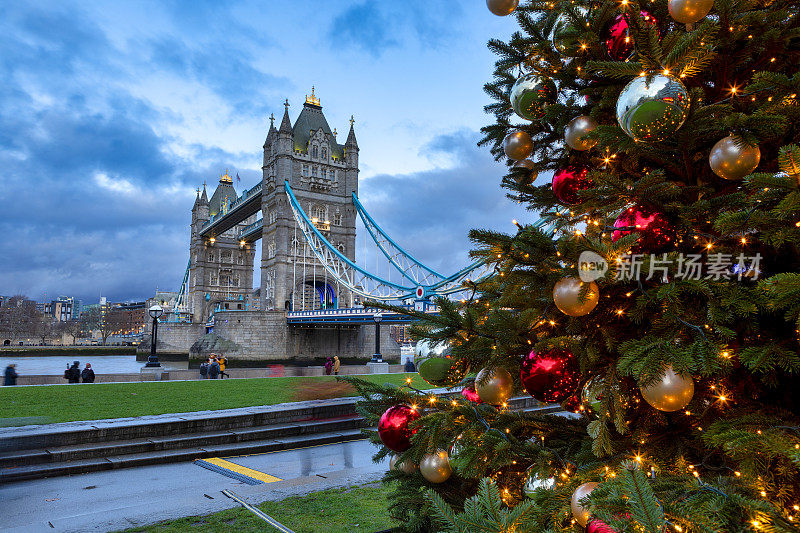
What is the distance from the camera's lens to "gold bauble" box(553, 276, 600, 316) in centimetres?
184

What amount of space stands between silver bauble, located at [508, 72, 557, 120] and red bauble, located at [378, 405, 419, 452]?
1.65 metres

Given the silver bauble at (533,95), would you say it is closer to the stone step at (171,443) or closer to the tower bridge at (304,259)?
the stone step at (171,443)

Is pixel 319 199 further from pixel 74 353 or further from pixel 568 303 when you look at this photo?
pixel 568 303

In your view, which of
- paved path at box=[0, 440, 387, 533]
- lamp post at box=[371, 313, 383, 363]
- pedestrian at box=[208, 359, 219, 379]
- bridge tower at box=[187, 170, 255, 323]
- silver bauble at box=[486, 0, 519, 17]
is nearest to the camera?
silver bauble at box=[486, 0, 519, 17]

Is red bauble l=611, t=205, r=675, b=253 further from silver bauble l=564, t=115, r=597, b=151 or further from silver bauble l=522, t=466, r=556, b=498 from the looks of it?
silver bauble l=522, t=466, r=556, b=498

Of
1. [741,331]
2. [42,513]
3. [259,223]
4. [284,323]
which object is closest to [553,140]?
[741,331]

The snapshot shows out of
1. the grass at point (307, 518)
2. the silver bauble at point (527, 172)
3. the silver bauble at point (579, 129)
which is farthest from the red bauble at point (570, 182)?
the grass at point (307, 518)

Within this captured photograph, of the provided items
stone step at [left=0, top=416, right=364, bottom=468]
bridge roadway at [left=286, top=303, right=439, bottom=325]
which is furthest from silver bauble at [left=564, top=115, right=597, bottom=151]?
bridge roadway at [left=286, top=303, right=439, bottom=325]

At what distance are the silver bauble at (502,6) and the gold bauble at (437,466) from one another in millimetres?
2317

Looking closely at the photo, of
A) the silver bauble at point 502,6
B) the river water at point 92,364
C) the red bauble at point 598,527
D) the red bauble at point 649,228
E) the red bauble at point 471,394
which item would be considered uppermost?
the silver bauble at point 502,6

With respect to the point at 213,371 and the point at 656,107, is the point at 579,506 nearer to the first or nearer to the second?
the point at 656,107

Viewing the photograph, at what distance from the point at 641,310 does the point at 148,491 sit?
6359 millimetres

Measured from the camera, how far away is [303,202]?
49.2 m

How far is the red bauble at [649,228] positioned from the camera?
203 centimetres
